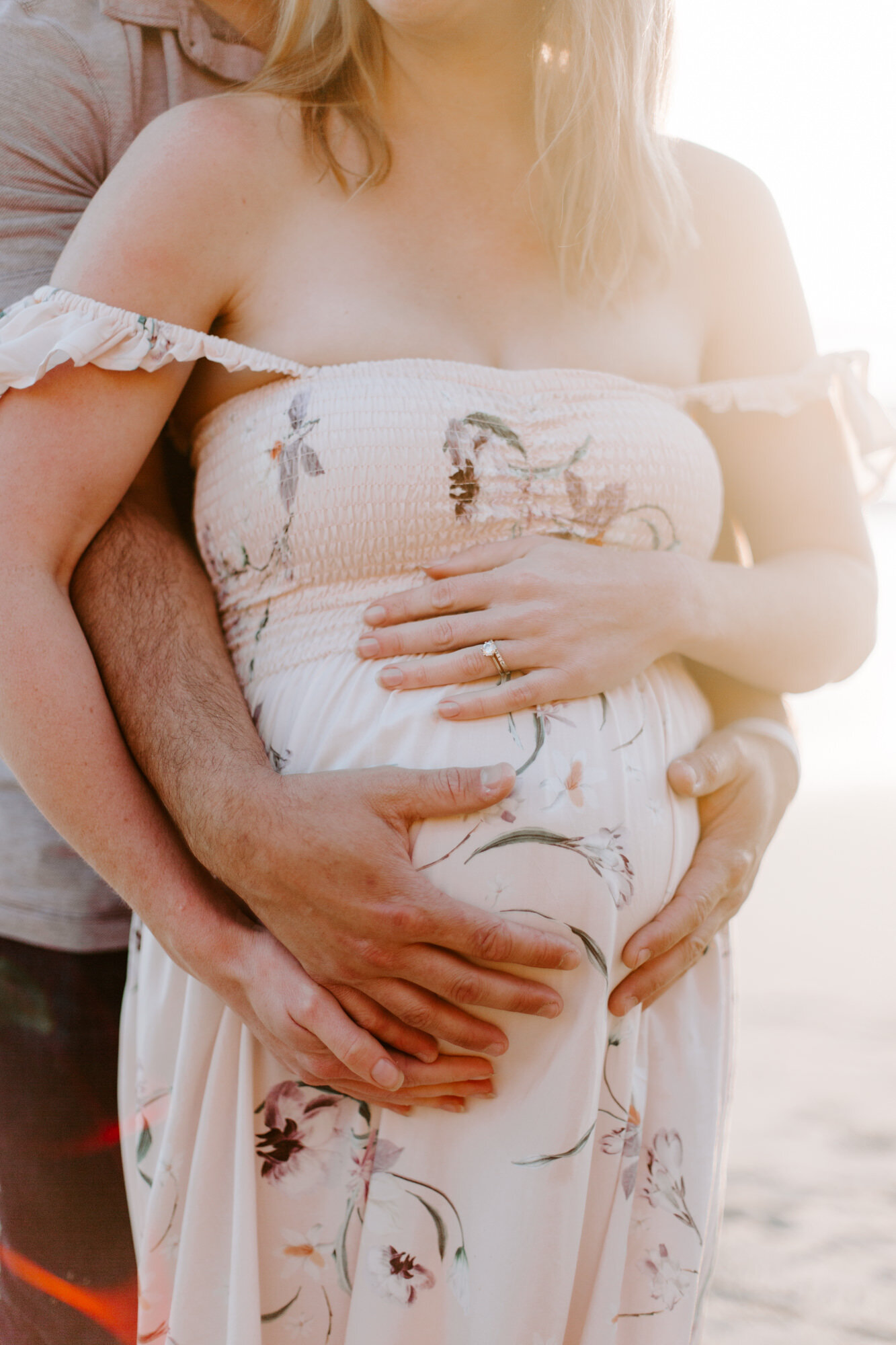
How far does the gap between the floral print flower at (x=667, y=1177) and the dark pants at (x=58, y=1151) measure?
2.32 ft

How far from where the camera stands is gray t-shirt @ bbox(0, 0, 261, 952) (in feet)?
3.59

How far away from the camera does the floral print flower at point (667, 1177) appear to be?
0.98m

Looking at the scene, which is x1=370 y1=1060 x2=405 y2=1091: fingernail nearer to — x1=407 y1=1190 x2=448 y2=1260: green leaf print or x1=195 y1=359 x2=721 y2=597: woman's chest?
x1=407 y1=1190 x2=448 y2=1260: green leaf print

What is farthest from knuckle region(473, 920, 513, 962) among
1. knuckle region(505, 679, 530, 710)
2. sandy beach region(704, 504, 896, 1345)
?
sandy beach region(704, 504, 896, 1345)

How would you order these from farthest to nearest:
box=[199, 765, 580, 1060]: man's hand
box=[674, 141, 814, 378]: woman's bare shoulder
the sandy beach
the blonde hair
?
the sandy beach, box=[674, 141, 814, 378]: woman's bare shoulder, the blonde hair, box=[199, 765, 580, 1060]: man's hand

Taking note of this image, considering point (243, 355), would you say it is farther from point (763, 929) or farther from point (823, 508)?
point (763, 929)

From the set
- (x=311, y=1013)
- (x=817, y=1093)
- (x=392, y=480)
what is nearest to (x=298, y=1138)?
(x=311, y=1013)

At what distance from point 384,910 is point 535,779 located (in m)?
0.19

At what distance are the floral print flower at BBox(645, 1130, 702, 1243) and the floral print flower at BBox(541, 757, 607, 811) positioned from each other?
1.25 ft

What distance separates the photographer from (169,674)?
98 centimetres

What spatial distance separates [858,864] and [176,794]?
4.14 meters

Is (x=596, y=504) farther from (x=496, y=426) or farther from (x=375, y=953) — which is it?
(x=375, y=953)

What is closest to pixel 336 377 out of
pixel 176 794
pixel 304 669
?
pixel 304 669

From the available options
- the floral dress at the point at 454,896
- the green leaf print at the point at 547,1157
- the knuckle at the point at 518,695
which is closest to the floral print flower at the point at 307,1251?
the floral dress at the point at 454,896
